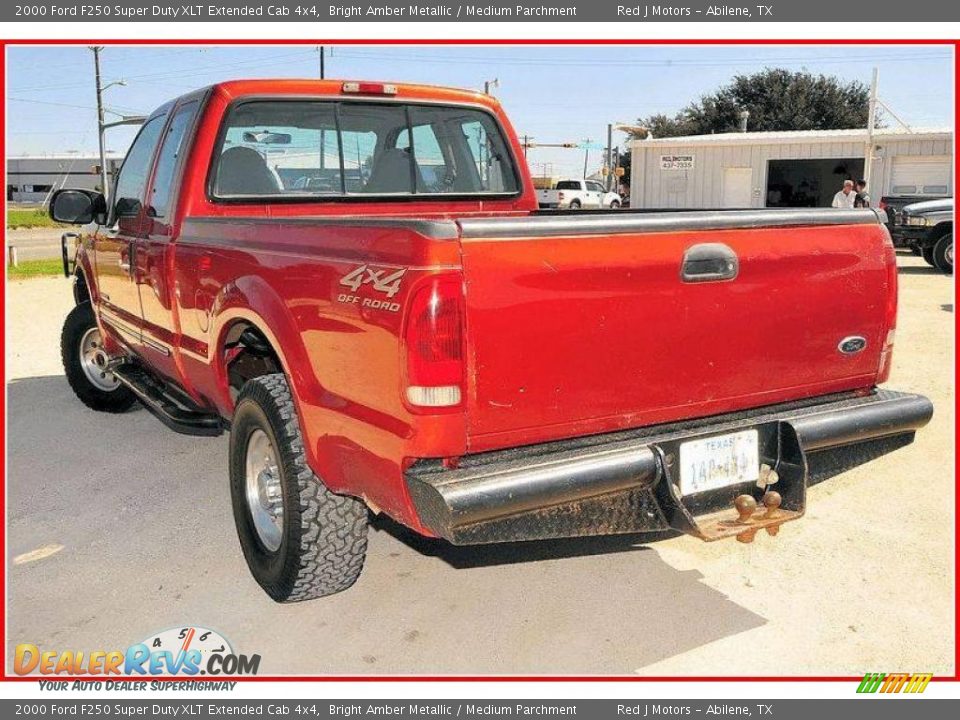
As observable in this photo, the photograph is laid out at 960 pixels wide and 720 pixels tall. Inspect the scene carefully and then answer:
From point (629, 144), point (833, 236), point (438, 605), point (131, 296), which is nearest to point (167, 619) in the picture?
point (438, 605)

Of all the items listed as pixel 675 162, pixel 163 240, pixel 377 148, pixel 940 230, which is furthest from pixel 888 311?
pixel 675 162

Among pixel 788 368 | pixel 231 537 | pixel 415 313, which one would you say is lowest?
pixel 231 537

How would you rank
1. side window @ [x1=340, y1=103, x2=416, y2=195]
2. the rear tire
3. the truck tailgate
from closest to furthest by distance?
the truck tailgate < side window @ [x1=340, y1=103, x2=416, y2=195] < the rear tire

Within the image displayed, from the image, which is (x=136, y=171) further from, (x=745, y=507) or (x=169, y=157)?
(x=745, y=507)

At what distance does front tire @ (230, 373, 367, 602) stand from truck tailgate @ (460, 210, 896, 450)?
0.85 metres

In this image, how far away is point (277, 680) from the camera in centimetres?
293

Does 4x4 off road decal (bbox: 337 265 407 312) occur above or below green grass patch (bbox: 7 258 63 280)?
above

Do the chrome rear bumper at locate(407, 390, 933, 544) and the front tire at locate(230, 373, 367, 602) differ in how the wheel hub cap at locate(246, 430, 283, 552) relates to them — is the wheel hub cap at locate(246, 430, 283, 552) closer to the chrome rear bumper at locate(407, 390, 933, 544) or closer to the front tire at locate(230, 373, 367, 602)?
the front tire at locate(230, 373, 367, 602)

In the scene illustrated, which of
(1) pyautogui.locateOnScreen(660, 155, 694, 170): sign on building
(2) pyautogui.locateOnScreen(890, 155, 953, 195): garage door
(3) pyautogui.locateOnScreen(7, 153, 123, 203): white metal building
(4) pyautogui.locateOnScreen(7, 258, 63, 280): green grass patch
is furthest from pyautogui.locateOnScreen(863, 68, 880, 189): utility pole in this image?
(3) pyautogui.locateOnScreen(7, 153, 123, 203): white metal building

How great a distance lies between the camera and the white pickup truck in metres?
38.1

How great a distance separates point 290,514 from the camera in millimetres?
3139

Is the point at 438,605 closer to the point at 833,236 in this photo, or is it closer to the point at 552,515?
the point at 552,515

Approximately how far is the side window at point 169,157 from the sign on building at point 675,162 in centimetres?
2797

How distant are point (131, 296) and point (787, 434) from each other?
3.70m
